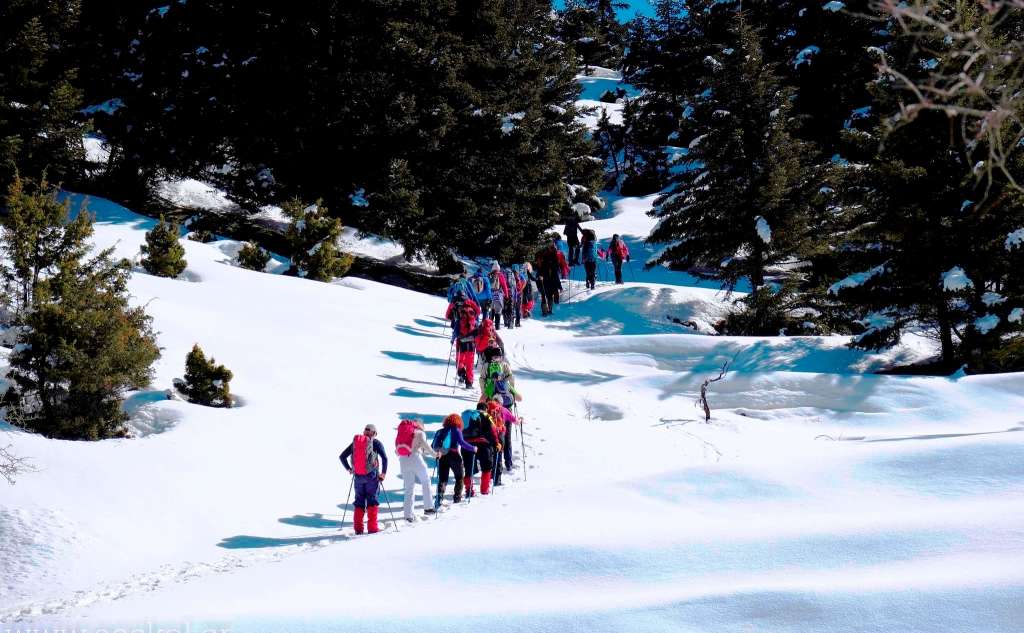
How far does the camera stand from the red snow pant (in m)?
17.1

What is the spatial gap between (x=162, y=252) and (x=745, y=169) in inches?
660

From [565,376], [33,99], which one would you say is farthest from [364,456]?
[33,99]

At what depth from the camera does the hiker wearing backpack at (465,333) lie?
1692 cm

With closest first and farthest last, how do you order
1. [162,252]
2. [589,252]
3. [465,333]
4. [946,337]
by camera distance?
[465,333]
[946,337]
[162,252]
[589,252]

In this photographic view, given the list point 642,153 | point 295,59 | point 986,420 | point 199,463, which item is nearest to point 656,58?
point 642,153

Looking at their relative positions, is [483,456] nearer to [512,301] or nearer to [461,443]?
[461,443]

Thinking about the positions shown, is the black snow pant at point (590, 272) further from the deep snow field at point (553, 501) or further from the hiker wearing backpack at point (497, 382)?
the hiker wearing backpack at point (497, 382)

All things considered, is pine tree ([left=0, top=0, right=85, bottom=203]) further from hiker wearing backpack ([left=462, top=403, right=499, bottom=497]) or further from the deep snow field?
hiker wearing backpack ([left=462, top=403, right=499, bottom=497])

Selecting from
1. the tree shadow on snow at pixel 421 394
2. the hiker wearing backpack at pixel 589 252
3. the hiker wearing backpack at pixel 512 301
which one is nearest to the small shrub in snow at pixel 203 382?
the tree shadow on snow at pixel 421 394

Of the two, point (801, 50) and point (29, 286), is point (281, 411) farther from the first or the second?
point (801, 50)

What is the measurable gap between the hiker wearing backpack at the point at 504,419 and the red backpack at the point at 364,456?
2.10 metres

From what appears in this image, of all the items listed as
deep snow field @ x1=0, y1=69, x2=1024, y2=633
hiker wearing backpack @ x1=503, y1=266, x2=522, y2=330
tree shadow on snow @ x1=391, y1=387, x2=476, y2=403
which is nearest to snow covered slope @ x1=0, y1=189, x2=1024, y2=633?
deep snow field @ x1=0, y1=69, x2=1024, y2=633

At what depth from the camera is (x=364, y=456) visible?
10.8m

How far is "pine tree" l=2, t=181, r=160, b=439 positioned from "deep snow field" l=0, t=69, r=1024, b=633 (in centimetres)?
66
